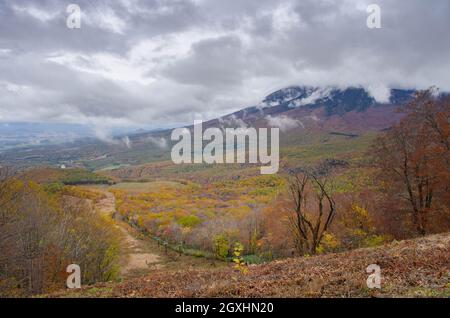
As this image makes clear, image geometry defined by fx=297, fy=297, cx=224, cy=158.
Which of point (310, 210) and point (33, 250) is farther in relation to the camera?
point (310, 210)

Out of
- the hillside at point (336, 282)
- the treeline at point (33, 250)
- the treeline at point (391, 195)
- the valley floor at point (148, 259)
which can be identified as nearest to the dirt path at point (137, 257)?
the valley floor at point (148, 259)

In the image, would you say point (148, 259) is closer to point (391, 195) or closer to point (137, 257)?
point (137, 257)

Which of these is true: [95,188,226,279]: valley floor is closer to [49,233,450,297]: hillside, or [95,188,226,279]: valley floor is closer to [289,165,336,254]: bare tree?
[289,165,336,254]: bare tree

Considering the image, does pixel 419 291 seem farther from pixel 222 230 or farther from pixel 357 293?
pixel 222 230

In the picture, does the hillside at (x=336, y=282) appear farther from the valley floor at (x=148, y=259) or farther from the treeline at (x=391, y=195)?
the valley floor at (x=148, y=259)

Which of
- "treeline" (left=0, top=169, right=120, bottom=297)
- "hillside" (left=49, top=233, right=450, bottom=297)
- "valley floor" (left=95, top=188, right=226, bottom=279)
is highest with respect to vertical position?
"hillside" (left=49, top=233, right=450, bottom=297)

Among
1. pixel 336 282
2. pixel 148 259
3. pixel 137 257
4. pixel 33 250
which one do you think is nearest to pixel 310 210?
pixel 148 259

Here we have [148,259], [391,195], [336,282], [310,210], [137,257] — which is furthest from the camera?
[137,257]

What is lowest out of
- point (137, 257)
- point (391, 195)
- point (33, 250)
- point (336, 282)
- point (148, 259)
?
point (148, 259)

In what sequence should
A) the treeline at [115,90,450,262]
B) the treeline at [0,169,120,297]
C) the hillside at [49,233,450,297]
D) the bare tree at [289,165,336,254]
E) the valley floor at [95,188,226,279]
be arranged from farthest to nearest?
the valley floor at [95,188,226,279], the bare tree at [289,165,336,254], the treeline at [115,90,450,262], the treeline at [0,169,120,297], the hillside at [49,233,450,297]

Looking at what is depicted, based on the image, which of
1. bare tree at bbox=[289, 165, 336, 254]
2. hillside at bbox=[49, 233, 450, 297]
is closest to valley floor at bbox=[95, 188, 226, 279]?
bare tree at bbox=[289, 165, 336, 254]

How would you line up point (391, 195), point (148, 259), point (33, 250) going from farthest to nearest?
point (148, 259)
point (391, 195)
point (33, 250)
